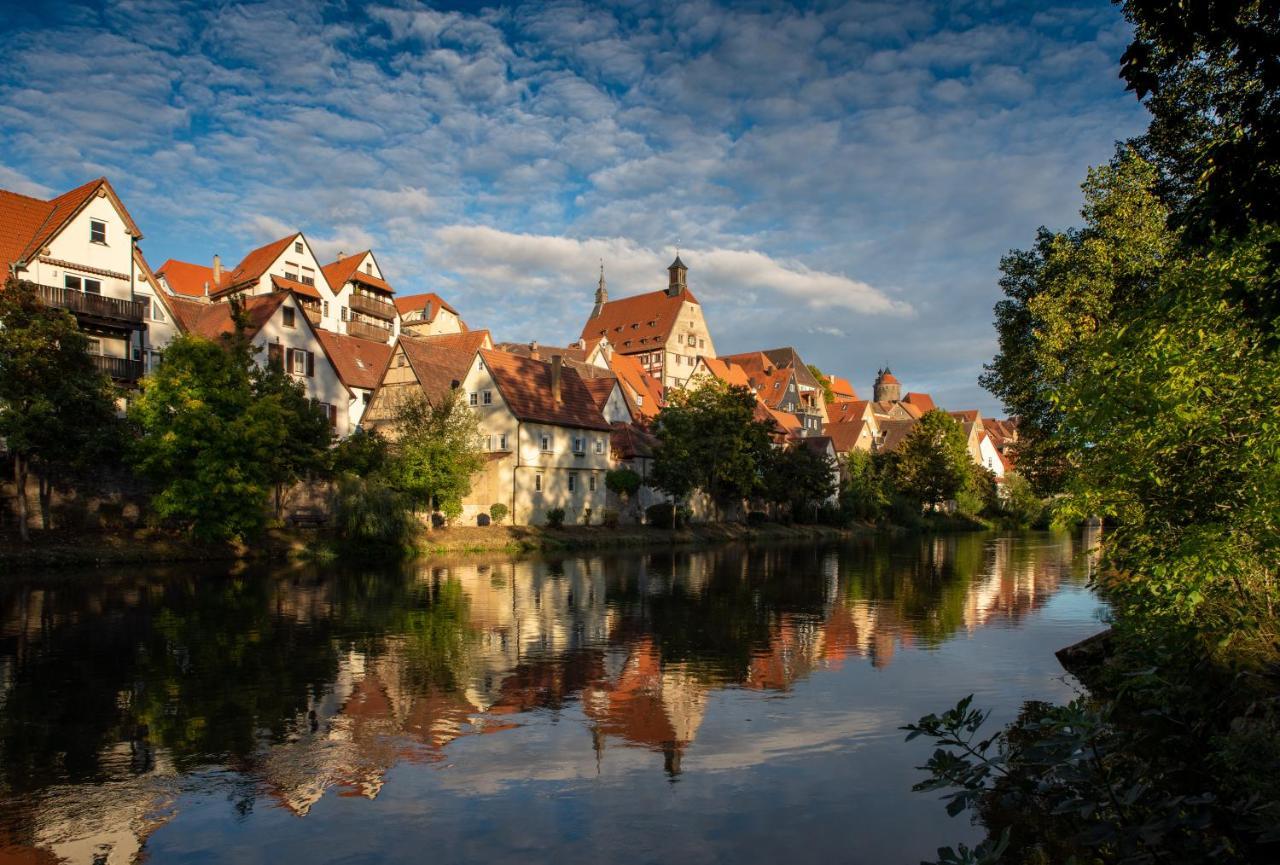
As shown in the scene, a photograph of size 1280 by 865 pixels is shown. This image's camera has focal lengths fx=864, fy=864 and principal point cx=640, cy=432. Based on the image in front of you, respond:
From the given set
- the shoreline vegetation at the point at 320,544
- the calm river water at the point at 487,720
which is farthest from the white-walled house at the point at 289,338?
the calm river water at the point at 487,720

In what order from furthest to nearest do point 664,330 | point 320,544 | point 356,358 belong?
point 664,330 → point 356,358 → point 320,544

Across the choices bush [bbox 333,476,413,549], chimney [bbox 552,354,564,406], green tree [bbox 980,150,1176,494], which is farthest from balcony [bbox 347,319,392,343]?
green tree [bbox 980,150,1176,494]

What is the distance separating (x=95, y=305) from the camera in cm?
4569

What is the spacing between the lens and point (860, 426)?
4286 inches

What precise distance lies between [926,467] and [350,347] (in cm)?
5941

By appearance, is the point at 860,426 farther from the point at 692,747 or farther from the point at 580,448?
the point at 692,747

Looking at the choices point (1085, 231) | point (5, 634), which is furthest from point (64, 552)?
point (1085, 231)

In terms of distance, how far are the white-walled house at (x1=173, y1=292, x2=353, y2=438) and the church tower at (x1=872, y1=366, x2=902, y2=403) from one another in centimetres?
12389

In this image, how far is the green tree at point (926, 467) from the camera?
92.2 metres

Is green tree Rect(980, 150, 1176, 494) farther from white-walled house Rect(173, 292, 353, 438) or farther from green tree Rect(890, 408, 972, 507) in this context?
green tree Rect(890, 408, 972, 507)

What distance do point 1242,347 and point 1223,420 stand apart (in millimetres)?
1001

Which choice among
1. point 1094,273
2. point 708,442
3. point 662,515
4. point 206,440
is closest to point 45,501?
point 206,440

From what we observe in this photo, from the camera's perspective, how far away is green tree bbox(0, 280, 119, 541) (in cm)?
3441

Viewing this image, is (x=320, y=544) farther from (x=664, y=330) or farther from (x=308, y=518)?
(x=664, y=330)
